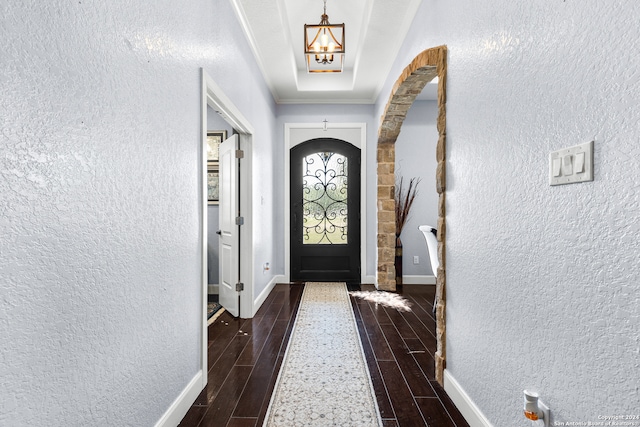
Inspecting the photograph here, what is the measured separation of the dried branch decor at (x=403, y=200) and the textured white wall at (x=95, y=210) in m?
3.60

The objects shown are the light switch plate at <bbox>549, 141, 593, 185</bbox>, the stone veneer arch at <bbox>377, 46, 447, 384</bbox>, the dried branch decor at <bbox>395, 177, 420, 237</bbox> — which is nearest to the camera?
the light switch plate at <bbox>549, 141, 593, 185</bbox>

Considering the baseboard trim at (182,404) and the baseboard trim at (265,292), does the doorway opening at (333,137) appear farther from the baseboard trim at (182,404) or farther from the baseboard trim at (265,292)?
the baseboard trim at (182,404)

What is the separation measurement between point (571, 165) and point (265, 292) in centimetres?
373

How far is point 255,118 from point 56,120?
2.89m

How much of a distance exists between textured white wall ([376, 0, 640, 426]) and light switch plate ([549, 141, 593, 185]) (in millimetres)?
24

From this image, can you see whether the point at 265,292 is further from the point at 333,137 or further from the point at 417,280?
the point at 333,137

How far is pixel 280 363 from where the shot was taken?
8.17ft

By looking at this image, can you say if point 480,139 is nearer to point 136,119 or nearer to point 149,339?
point 136,119

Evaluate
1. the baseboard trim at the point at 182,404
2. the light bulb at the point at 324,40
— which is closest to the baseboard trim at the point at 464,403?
the baseboard trim at the point at 182,404

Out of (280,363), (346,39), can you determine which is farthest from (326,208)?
(280,363)

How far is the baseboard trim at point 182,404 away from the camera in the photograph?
166 centimetres

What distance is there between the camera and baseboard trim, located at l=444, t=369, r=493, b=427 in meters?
1.67

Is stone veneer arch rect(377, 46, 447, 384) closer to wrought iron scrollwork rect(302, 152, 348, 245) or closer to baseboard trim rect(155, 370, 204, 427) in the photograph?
wrought iron scrollwork rect(302, 152, 348, 245)

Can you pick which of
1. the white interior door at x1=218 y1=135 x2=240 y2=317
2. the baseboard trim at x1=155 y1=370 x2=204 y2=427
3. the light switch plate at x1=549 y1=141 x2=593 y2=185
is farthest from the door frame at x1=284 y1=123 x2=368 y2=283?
the light switch plate at x1=549 y1=141 x2=593 y2=185
